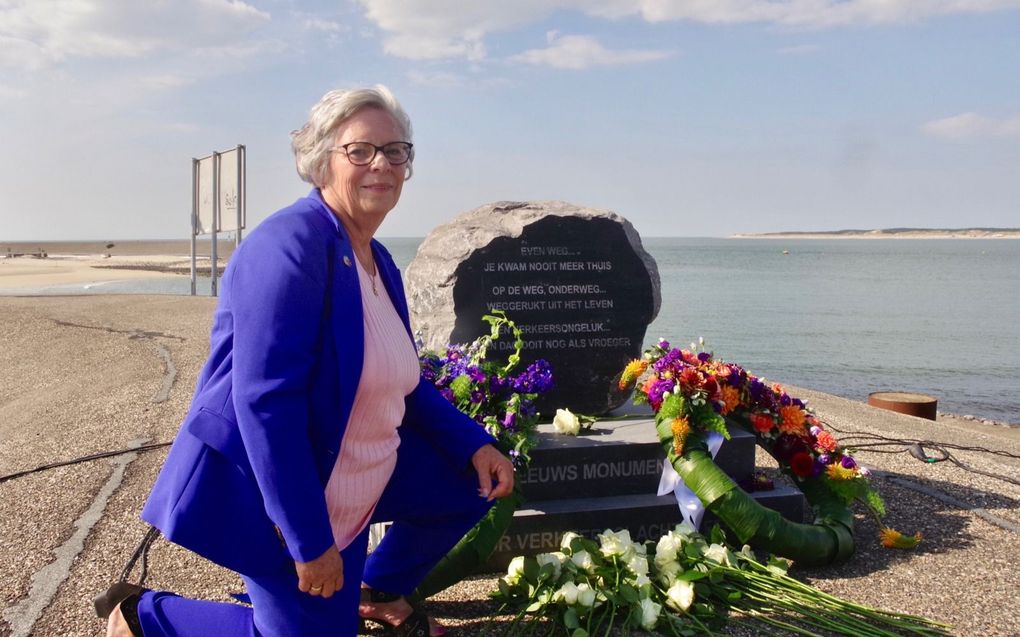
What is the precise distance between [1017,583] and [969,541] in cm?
56

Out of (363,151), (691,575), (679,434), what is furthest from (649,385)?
(363,151)

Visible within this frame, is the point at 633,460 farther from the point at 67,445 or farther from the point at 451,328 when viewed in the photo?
the point at 67,445

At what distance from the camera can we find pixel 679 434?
4191mm

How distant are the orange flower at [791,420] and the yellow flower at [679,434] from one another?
27.6 inches

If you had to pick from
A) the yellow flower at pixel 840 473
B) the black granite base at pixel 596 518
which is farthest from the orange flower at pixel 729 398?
the yellow flower at pixel 840 473

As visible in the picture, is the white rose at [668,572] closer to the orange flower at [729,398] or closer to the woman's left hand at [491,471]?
the woman's left hand at [491,471]

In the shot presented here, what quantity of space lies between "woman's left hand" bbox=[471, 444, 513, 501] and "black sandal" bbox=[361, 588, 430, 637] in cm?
58

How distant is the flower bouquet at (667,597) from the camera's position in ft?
10.8

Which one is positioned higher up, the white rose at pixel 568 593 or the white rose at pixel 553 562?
the white rose at pixel 553 562

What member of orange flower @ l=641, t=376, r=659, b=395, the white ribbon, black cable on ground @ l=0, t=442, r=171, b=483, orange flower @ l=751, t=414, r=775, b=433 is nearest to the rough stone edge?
orange flower @ l=641, t=376, r=659, b=395

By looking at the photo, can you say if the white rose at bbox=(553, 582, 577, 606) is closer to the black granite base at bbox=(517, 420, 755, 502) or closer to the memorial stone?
the black granite base at bbox=(517, 420, 755, 502)

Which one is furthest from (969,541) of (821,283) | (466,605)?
(821,283)

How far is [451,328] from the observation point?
5.02 meters

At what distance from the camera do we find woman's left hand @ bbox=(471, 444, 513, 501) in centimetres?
291
